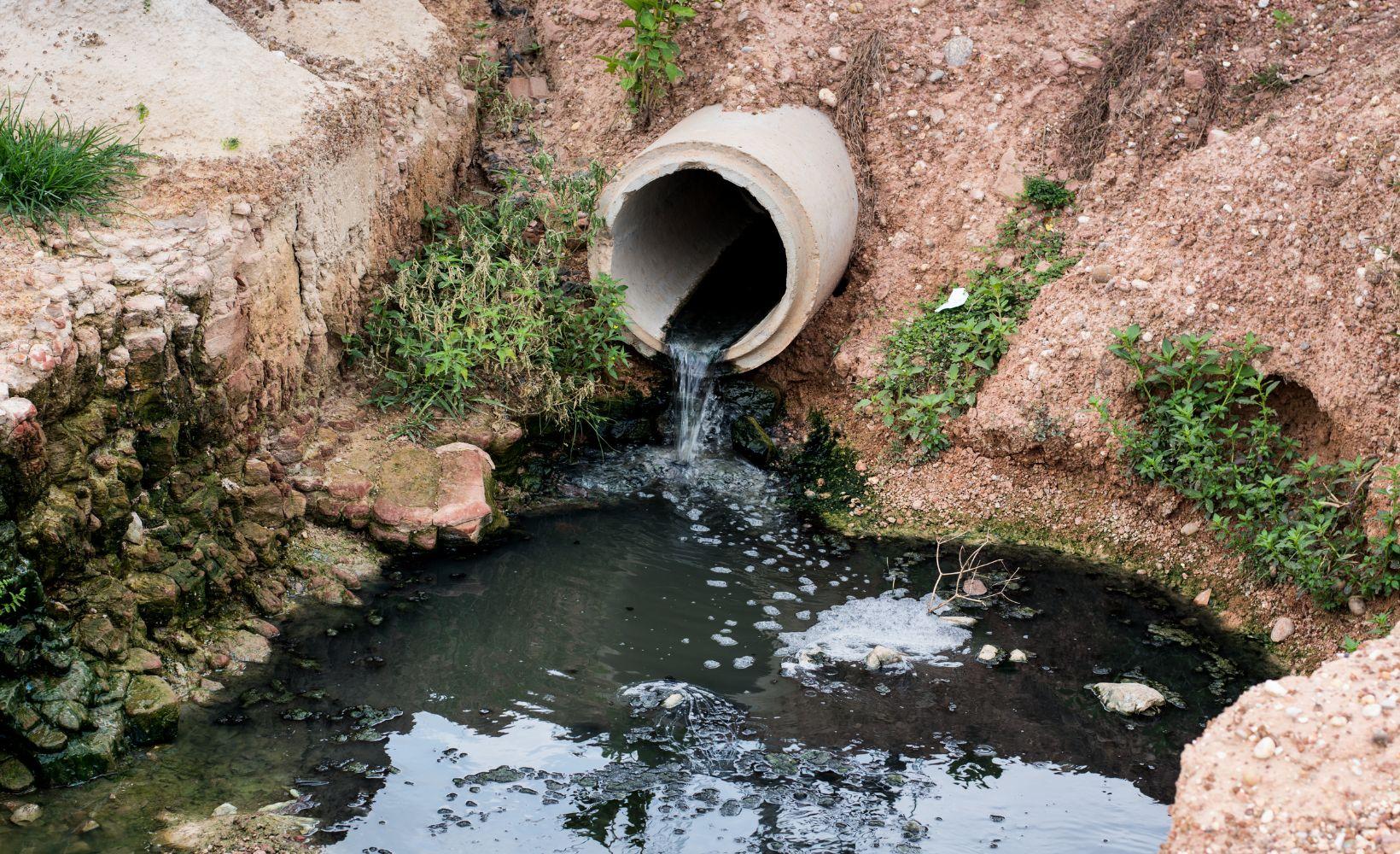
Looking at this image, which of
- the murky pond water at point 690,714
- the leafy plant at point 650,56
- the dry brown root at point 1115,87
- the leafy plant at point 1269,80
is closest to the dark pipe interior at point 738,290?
the leafy plant at point 650,56

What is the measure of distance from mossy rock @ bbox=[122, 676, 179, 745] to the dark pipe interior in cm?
356

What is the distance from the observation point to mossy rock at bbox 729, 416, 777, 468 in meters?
6.64

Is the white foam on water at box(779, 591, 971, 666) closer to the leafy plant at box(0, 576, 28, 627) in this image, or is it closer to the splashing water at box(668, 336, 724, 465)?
the splashing water at box(668, 336, 724, 465)

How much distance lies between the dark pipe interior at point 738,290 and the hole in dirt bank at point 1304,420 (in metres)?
2.99

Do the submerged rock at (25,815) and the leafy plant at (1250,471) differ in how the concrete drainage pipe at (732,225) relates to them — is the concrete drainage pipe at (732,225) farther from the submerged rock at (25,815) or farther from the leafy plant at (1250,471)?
the submerged rock at (25,815)

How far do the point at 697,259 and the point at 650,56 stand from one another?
1.40 meters

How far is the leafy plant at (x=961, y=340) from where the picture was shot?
6.07m

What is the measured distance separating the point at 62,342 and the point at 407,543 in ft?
6.20

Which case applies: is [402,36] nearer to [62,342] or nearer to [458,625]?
[62,342]

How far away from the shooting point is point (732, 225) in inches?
312

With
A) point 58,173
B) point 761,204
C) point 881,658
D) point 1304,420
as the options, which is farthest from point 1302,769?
point 58,173

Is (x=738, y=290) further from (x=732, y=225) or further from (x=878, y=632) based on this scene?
(x=878, y=632)

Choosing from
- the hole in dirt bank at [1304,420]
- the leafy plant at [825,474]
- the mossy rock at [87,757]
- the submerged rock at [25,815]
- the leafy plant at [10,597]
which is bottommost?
the submerged rock at [25,815]

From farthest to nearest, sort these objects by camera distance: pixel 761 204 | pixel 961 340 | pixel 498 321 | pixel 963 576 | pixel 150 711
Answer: pixel 761 204
pixel 961 340
pixel 498 321
pixel 963 576
pixel 150 711
